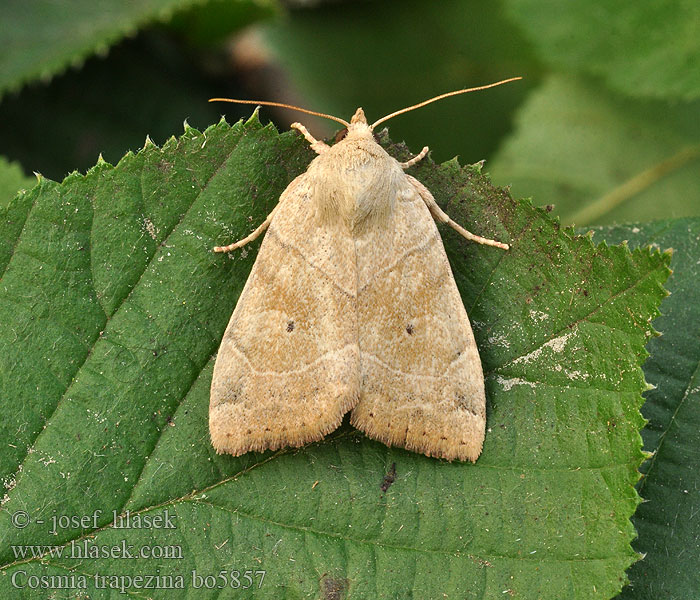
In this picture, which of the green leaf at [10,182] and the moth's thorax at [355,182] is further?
the green leaf at [10,182]

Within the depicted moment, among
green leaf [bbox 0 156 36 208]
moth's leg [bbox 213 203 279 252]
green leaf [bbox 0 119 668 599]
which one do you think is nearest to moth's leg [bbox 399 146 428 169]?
green leaf [bbox 0 119 668 599]

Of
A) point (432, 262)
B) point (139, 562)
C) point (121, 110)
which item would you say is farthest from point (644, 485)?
point (121, 110)

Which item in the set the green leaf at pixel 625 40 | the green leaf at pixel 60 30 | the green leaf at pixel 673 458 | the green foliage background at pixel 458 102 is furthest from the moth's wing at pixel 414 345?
the green leaf at pixel 60 30

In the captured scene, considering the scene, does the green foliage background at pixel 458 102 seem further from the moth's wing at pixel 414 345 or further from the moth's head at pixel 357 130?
Answer: the moth's head at pixel 357 130

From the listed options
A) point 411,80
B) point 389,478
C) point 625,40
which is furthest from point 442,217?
point 411,80

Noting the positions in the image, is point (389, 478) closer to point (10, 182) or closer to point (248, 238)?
point (248, 238)
